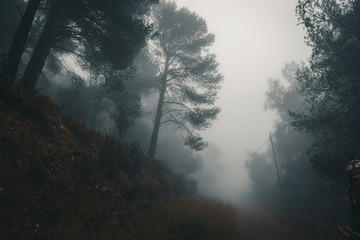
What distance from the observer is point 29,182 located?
3500mm

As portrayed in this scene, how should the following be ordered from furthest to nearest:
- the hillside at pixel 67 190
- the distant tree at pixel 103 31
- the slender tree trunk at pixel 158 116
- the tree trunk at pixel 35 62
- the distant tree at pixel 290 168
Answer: the distant tree at pixel 290 168 < the slender tree trunk at pixel 158 116 < the tree trunk at pixel 35 62 < the distant tree at pixel 103 31 < the hillside at pixel 67 190

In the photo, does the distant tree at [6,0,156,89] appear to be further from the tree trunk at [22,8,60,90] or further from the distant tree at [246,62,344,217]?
the distant tree at [246,62,344,217]

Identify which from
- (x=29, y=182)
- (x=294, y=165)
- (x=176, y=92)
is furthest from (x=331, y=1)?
(x=294, y=165)

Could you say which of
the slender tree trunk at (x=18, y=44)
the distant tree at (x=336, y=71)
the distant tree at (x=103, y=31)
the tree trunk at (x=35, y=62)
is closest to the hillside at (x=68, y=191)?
the slender tree trunk at (x=18, y=44)

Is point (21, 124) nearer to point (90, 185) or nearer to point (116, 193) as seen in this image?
point (90, 185)

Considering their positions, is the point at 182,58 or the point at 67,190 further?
the point at 182,58

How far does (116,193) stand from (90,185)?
0.89 meters

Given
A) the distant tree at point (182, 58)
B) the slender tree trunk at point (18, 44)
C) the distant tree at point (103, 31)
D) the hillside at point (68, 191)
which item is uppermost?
the distant tree at point (182, 58)

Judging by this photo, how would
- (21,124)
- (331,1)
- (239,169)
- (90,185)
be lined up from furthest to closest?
(239,169)
(331,1)
(90,185)
(21,124)

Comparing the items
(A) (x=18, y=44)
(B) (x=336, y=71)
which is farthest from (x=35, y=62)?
(B) (x=336, y=71)

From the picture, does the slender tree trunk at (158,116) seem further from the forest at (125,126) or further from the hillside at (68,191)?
the hillside at (68,191)

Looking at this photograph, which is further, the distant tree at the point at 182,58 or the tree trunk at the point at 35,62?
the distant tree at the point at 182,58

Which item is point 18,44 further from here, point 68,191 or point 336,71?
point 336,71

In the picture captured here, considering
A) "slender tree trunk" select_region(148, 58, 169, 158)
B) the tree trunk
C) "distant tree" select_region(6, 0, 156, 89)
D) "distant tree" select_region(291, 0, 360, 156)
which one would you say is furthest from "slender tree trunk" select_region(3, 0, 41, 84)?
"distant tree" select_region(291, 0, 360, 156)
